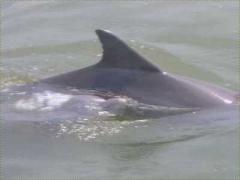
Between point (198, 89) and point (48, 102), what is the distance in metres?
1.35

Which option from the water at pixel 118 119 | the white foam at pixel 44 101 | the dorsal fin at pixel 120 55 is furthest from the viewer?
the white foam at pixel 44 101

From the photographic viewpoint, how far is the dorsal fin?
5.82 meters

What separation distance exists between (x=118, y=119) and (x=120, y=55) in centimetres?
55

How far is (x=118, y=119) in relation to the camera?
5.82m

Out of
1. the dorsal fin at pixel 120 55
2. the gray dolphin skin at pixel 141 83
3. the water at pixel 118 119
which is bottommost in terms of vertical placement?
the water at pixel 118 119

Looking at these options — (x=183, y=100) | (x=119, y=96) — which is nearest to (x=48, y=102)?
(x=119, y=96)

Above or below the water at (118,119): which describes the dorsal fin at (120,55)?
above

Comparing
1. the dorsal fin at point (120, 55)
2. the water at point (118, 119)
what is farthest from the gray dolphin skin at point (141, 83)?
the water at point (118, 119)

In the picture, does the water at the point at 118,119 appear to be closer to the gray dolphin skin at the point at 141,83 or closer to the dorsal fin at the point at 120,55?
the gray dolphin skin at the point at 141,83

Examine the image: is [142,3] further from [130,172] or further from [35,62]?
[130,172]

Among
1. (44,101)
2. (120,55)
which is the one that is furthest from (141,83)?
(44,101)

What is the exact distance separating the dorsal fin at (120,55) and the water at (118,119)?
376mm

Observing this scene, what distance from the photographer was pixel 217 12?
9734mm

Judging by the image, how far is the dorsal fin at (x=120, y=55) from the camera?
19.1 ft
